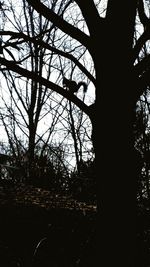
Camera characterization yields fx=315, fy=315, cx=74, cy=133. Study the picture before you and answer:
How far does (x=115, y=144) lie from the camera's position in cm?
233

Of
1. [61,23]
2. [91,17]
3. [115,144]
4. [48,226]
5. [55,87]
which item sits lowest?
[48,226]

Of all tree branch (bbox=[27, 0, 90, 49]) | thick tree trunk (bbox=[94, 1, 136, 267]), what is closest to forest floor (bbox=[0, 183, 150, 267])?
thick tree trunk (bbox=[94, 1, 136, 267])

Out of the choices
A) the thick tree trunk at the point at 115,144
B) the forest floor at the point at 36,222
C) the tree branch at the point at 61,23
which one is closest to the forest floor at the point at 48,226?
the forest floor at the point at 36,222

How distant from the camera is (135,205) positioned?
2.27 meters

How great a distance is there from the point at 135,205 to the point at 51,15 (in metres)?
1.64

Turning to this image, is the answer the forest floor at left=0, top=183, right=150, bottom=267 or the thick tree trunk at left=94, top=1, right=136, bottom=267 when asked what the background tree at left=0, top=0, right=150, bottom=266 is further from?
the forest floor at left=0, top=183, right=150, bottom=267

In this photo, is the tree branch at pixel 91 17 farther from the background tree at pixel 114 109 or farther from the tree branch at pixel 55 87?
the tree branch at pixel 55 87

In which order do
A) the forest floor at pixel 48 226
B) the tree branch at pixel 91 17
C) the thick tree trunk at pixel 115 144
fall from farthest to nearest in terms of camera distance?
the forest floor at pixel 48 226 < the tree branch at pixel 91 17 < the thick tree trunk at pixel 115 144

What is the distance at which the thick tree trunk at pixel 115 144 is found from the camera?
216 cm

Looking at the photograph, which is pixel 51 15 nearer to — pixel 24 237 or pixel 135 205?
pixel 135 205

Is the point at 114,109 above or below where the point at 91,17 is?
below

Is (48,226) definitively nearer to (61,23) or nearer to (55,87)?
(55,87)

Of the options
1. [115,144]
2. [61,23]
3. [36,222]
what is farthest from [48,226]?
[61,23]

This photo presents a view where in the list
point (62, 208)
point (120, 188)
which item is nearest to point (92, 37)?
point (120, 188)
